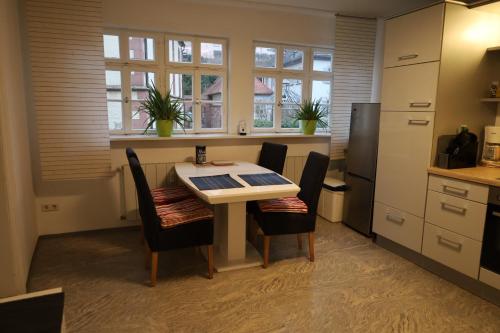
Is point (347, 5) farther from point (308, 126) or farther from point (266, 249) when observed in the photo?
point (266, 249)

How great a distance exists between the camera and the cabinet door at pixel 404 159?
287 centimetres

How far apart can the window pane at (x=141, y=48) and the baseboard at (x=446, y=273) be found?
9.65 feet

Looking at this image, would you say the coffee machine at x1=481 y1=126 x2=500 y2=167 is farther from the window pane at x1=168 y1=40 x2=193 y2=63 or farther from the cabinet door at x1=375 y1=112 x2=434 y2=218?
the window pane at x1=168 y1=40 x2=193 y2=63

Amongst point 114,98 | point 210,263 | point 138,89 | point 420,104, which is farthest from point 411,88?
point 114,98

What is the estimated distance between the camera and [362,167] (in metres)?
3.68

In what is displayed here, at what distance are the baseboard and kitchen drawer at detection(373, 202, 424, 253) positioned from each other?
0.08 m

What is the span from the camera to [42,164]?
3205mm

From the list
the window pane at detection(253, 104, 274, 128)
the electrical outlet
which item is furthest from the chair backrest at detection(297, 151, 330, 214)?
the electrical outlet

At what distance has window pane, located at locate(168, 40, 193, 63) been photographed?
3.70 meters

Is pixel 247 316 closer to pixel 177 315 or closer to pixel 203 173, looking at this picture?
pixel 177 315

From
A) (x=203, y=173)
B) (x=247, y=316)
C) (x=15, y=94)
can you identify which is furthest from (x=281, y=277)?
(x=15, y=94)

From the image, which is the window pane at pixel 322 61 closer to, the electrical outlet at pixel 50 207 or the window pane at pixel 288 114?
the window pane at pixel 288 114

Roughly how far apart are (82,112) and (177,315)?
6.72 ft

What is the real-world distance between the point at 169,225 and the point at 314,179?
1.23 meters
